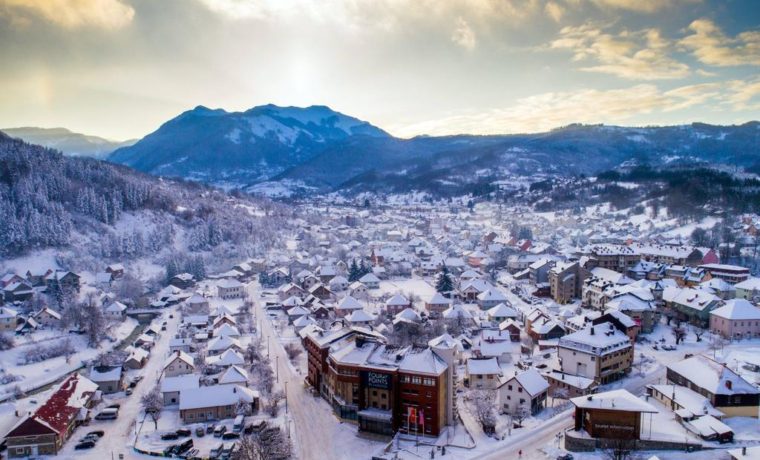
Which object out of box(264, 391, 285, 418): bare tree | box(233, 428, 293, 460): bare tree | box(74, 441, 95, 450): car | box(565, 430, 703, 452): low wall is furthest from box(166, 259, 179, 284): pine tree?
box(565, 430, 703, 452): low wall

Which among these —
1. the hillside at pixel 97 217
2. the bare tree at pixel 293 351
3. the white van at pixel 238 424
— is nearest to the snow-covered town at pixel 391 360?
the white van at pixel 238 424

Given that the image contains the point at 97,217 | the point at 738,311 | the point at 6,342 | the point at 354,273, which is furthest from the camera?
the point at 97,217

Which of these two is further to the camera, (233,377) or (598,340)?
(598,340)

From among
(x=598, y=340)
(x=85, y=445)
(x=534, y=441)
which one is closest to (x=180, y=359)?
(x=85, y=445)

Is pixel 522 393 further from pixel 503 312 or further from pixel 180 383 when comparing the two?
pixel 180 383

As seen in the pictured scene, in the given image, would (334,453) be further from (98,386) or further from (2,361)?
(2,361)

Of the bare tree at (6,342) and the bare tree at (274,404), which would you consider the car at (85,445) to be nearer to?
the bare tree at (274,404)
